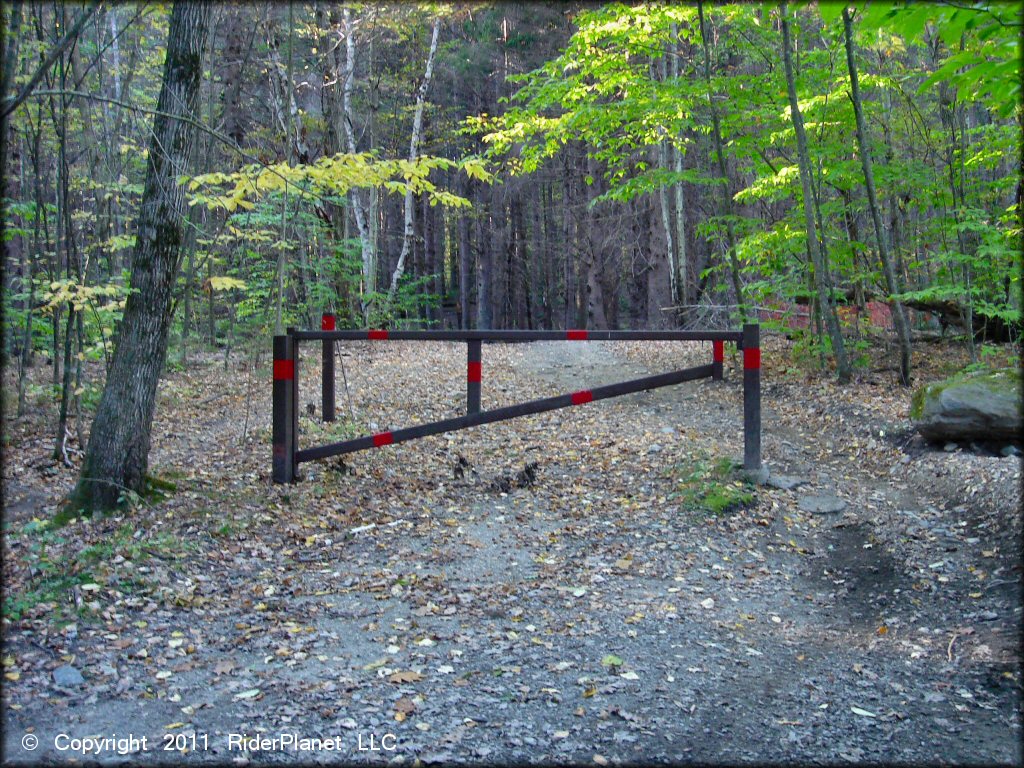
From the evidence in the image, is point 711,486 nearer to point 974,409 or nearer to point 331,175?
point 974,409

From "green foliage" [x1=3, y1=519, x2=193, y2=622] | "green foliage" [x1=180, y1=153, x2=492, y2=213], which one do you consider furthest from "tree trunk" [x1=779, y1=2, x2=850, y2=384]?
"green foliage" [x1=3, y1=519, x2=193, y2=622]

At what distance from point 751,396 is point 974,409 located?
198cm

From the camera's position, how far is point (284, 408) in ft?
20.2

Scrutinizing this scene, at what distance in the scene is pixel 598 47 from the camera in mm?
11016

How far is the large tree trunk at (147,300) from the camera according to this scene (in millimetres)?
5445

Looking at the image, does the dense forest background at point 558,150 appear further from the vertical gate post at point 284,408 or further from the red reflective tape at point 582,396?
the red reflective tape at point 582,396

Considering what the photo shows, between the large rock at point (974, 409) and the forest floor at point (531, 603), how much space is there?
0.34m

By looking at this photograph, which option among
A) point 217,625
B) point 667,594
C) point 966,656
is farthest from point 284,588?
point 966,656

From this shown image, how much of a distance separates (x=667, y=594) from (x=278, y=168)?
4084mm

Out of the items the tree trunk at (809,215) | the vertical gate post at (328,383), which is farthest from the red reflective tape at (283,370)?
the tree trunk at (809,215)

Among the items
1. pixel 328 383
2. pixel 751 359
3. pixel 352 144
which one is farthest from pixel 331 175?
pixel 352 144

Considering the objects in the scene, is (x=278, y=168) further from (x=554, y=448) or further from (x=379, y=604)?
(x=554, y=448)

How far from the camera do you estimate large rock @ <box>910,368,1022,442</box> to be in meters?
6.46

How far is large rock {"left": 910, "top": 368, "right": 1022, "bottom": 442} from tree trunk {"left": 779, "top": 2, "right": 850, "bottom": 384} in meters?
2.76
